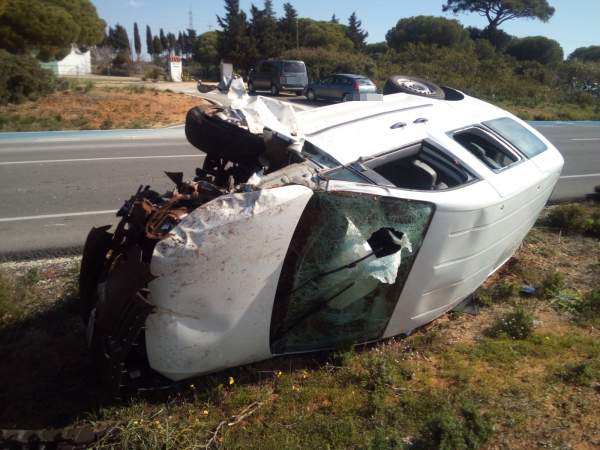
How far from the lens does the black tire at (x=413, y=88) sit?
472 cm

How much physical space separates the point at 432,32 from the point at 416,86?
56.2m

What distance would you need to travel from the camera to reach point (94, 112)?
18719mm

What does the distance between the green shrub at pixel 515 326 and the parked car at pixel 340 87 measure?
1966 cm

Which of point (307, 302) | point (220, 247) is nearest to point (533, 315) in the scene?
point (307, 302)

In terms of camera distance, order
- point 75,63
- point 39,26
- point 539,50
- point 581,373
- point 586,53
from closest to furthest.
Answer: point 581,373, point 39,26, point 75,63, point 539,50, point 586,53

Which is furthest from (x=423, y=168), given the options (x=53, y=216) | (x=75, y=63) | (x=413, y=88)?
(x=75, y=63)

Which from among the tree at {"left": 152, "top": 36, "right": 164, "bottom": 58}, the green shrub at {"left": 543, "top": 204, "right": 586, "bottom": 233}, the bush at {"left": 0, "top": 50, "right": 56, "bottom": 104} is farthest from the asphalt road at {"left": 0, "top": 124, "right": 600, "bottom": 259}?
the tree at {"left": 152, "top": 36, "right": 164, "bottom": 58}

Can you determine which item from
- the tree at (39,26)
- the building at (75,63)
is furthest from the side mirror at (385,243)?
the building at (75,63)

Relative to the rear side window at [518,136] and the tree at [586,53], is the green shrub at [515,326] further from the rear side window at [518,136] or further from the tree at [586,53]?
the tree at [586,53]

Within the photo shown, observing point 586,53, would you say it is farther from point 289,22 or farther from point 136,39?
point 136,39

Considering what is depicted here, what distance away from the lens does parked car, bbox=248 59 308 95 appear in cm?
2759

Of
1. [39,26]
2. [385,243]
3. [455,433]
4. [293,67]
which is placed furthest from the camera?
[39,26]

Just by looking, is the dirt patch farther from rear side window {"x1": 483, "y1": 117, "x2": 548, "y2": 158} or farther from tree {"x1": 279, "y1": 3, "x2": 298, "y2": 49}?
tree {"x1": 279, "y1": 3, "x2": 298, "y2": 49}

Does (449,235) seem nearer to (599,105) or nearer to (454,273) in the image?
(454,273)
